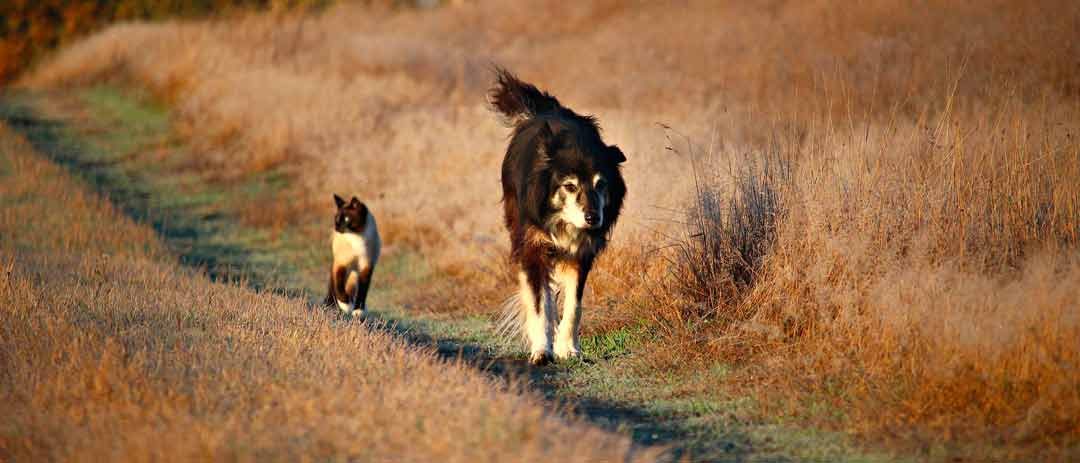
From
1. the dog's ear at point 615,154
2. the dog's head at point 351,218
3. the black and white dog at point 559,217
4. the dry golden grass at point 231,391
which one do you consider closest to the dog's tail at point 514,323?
the black and white dog at point 559,217

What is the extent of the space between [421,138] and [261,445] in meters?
11.3

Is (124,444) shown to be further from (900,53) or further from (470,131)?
(900,53)

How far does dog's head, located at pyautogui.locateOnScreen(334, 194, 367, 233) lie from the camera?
9617mm

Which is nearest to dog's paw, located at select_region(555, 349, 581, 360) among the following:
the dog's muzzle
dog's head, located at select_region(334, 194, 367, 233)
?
the dog's muzzle

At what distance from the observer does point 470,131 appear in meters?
15.8

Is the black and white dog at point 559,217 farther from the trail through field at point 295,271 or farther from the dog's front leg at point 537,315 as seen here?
the trail through field at point 295,271

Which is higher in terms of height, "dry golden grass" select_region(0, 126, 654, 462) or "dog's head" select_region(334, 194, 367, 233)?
"dog's head" select_region(334, 194, 367, 233)

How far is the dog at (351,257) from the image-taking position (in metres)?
9.64

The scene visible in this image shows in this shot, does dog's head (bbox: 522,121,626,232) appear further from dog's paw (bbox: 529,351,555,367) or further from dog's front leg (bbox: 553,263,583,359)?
dog's paw (bbox: 529,351,555,367)

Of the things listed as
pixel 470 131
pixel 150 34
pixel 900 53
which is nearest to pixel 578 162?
pixel 470 131

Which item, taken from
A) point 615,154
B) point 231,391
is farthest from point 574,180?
point 231,391

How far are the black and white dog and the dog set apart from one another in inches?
78.6

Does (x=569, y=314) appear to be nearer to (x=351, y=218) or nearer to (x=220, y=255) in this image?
(x=351, y=218)

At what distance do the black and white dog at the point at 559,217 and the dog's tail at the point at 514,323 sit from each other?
0.12 ft
